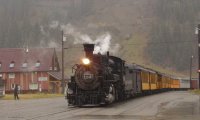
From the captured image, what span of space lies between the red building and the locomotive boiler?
197 feet

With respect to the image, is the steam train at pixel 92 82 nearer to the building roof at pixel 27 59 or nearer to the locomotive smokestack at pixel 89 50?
the locomotive smokestack at pixel 89 50

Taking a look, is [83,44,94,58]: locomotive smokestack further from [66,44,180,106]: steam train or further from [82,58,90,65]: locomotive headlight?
[82,58,90,65]: locomotive headlight

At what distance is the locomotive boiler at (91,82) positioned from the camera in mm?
30547

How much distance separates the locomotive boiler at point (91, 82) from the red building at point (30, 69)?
6012 cm

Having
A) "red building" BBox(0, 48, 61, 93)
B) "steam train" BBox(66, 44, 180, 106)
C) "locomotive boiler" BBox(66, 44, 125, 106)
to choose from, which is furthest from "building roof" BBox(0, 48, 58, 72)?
"locomotive boiler" BBox(66, 44, 125, 106)

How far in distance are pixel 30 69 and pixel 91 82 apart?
68150mm

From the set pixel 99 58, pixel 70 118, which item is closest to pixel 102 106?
pixel 99 58

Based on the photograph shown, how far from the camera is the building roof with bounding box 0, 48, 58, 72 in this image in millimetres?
96812

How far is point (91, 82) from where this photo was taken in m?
30.6

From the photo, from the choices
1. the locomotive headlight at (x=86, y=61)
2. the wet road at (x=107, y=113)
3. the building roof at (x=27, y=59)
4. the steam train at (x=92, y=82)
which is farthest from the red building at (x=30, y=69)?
the wet road at (x=107, y=113)

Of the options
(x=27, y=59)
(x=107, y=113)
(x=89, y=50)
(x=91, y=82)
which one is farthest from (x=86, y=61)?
(x=27, y=59)

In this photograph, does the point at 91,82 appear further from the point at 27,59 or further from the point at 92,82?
the point at 27,59

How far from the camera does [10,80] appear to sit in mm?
97250

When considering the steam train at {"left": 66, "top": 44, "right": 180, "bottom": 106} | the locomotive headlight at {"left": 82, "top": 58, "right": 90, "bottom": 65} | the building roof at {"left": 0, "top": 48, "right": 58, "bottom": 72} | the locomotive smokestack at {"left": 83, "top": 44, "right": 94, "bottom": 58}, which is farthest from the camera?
the building roof at {"left": 0, "top": 48, "right": 58, "bottom": 72}
